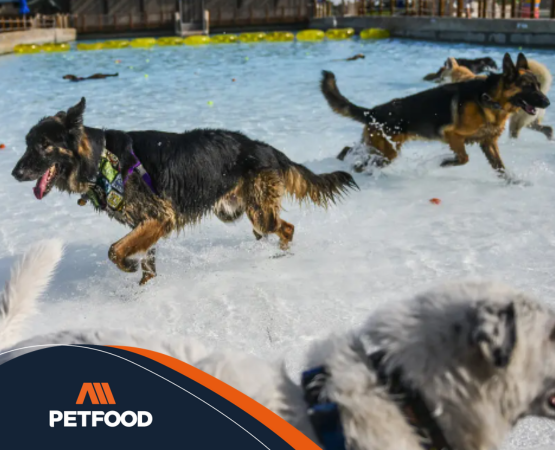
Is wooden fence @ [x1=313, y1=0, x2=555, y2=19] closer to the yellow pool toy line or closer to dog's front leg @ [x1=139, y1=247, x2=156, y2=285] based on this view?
the yellow pool toy line

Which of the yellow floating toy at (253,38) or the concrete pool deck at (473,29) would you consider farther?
the yellow floating toy at (253,38)

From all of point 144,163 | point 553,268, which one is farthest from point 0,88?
point 553,268

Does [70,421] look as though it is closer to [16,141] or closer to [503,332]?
[503,332]

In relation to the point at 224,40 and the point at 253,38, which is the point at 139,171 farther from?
the point at 224,40

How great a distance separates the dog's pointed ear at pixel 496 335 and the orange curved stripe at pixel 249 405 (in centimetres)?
57

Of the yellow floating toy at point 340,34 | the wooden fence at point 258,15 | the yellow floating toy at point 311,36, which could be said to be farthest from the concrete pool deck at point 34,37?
the yellow floating toy at point 340,34

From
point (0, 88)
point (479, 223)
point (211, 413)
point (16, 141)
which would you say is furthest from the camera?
point (0, 88)

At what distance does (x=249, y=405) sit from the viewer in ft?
5.99

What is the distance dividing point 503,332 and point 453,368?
0.67 feet

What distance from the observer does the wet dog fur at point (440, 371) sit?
1892mm

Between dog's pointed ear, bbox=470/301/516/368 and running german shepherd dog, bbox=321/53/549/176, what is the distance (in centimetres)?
609

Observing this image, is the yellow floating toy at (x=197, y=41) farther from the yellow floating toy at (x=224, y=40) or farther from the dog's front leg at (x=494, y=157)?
the dog's front leg at (x=494, y=157)

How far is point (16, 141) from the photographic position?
10.8 meters

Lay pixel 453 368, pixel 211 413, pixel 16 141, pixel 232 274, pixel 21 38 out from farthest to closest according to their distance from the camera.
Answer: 1. pixel 21 38
2. pixel 16 141
3. pixel 232 274
4. pixel 453 368
5. pixel 211 413
